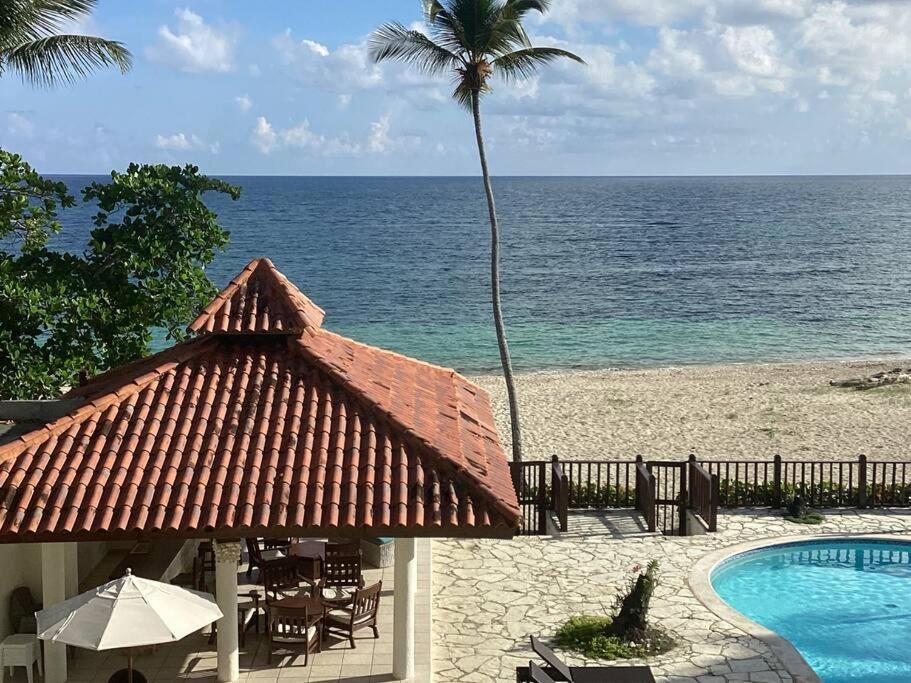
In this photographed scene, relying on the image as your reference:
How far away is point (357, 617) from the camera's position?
488 inches

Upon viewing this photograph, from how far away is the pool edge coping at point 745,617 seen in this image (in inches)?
507

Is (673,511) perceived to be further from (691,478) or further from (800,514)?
(800,514)

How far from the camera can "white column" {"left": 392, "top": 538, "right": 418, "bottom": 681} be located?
11.3m

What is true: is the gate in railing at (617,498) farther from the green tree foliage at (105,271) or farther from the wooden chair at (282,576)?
the green tree foliage at (105,271)

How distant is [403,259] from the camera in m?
99.8

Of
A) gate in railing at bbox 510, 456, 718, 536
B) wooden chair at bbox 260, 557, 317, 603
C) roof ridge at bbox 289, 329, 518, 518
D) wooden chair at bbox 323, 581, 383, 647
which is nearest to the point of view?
roof ridge at bbox 289, 329, 518, 518

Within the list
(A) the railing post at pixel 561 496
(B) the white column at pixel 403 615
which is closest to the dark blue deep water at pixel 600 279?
(A) the railing post at pixel 561 496

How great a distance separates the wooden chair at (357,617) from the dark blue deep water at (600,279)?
37.1 m

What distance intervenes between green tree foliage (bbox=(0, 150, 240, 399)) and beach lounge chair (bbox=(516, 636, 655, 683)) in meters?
9.68

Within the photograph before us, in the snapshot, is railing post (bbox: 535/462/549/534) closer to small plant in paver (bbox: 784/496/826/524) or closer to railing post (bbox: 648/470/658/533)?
railing post (bbox: 648/470/658/533)

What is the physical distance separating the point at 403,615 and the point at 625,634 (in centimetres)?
378

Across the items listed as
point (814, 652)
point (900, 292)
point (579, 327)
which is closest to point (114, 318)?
point (814, 652)

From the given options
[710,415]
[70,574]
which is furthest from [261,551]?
[710,415]

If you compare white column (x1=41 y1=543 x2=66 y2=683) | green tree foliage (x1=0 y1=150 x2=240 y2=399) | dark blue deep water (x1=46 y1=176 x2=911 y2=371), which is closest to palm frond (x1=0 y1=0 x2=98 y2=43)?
green tree foliage (x1=0 y1=150 x2=240 y2=399)
